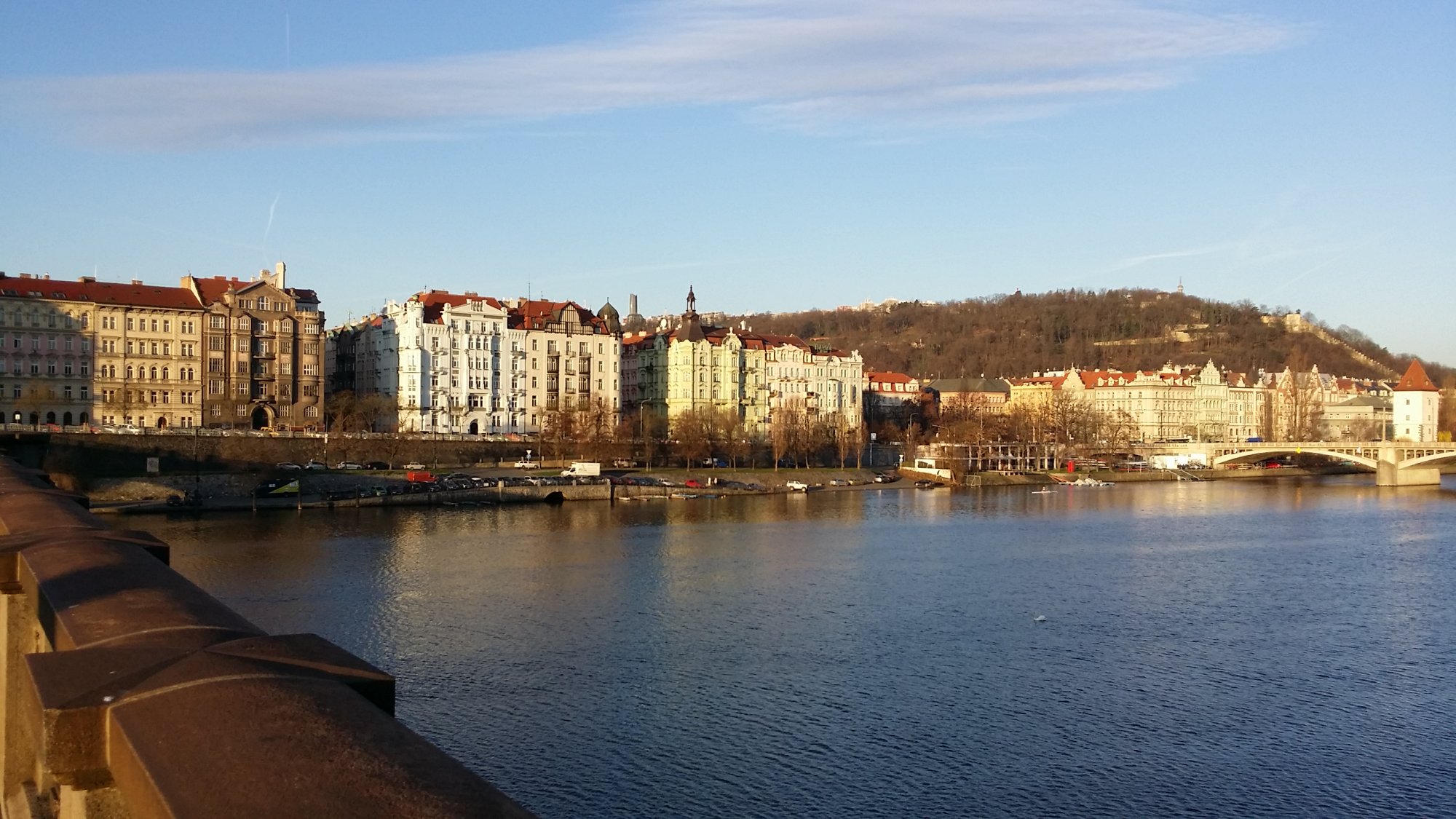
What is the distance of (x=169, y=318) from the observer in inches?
3238

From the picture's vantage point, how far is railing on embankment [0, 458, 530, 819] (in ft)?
14.5

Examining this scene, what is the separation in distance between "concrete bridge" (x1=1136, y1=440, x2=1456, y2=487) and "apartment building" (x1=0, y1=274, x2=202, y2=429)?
280 ft

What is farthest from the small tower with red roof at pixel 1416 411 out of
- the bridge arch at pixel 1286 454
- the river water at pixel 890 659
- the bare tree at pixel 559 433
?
the bare tree at pixel 559 433

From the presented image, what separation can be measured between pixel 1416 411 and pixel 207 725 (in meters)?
146

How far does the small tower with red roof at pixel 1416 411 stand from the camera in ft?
429

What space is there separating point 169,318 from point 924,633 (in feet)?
214

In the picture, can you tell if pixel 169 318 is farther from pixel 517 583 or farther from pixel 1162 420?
pixel 1162 420

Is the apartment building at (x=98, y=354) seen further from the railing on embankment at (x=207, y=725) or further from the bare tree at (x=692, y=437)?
the railing on embankment at (x=207, y=725)

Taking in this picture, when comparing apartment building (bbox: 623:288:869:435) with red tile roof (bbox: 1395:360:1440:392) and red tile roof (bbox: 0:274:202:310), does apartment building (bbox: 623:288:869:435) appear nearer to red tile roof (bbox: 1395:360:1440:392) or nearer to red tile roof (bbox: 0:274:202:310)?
red tile roof (bbox: 0:274:202:310)

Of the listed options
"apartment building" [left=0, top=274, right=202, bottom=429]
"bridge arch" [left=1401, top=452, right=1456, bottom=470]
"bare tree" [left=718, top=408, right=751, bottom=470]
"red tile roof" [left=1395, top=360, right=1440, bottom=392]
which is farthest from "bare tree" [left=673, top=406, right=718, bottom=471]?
"red tile roof" [left=1395, top=360, right=1440, bottom=392]

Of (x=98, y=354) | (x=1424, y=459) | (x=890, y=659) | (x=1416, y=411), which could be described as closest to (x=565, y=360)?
(x=98, y=354)

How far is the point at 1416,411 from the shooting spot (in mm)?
131375

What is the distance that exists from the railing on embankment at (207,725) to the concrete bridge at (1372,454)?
104 meters

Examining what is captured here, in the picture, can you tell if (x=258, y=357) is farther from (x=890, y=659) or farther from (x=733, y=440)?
(x=890, y=659)
